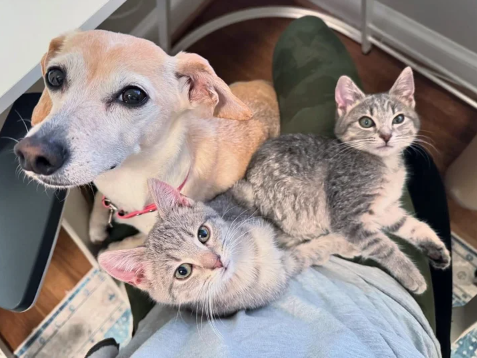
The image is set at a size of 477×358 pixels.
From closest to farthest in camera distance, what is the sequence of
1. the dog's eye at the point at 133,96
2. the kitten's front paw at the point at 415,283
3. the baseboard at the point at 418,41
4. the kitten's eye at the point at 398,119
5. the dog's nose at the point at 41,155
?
the dog's nose at the point at 41,155
the dog's eye at the point at 133,96
the kitten's front paw at the point at 415,283
the kitten's eye at the point at 398,119
the baseboard at the point at 418,41

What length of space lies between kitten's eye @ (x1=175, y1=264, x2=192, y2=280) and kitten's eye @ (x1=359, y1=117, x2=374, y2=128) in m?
0.64

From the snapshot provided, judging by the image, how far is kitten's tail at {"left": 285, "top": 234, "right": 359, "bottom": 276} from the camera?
3.77ft

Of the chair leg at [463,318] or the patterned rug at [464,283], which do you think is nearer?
the chair leg at [463,318]

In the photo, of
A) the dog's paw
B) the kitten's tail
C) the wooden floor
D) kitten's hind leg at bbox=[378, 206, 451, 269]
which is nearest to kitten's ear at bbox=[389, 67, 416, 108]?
kitten's hind leg at bbox=[378, 206, 451, 269]

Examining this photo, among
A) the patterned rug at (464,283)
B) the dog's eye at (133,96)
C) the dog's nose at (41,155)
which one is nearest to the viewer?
the dog's nose at (41,155)

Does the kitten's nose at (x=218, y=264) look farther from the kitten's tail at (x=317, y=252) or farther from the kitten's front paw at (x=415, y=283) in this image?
the kitten's front paw at (x=415, y=283)

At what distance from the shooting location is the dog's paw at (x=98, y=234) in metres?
1.37

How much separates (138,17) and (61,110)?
1.31 m

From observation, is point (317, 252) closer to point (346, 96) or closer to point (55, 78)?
point (346, 96)

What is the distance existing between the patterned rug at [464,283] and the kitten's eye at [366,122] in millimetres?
806

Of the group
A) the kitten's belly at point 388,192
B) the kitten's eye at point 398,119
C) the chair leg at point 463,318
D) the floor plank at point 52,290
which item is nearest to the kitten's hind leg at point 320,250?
the kitten's belly at point 388,192

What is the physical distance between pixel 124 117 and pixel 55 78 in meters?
0.17

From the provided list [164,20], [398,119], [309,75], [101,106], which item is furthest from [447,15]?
[101,106]

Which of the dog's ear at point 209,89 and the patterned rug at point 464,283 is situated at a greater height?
the dog's ear at point 209,89
